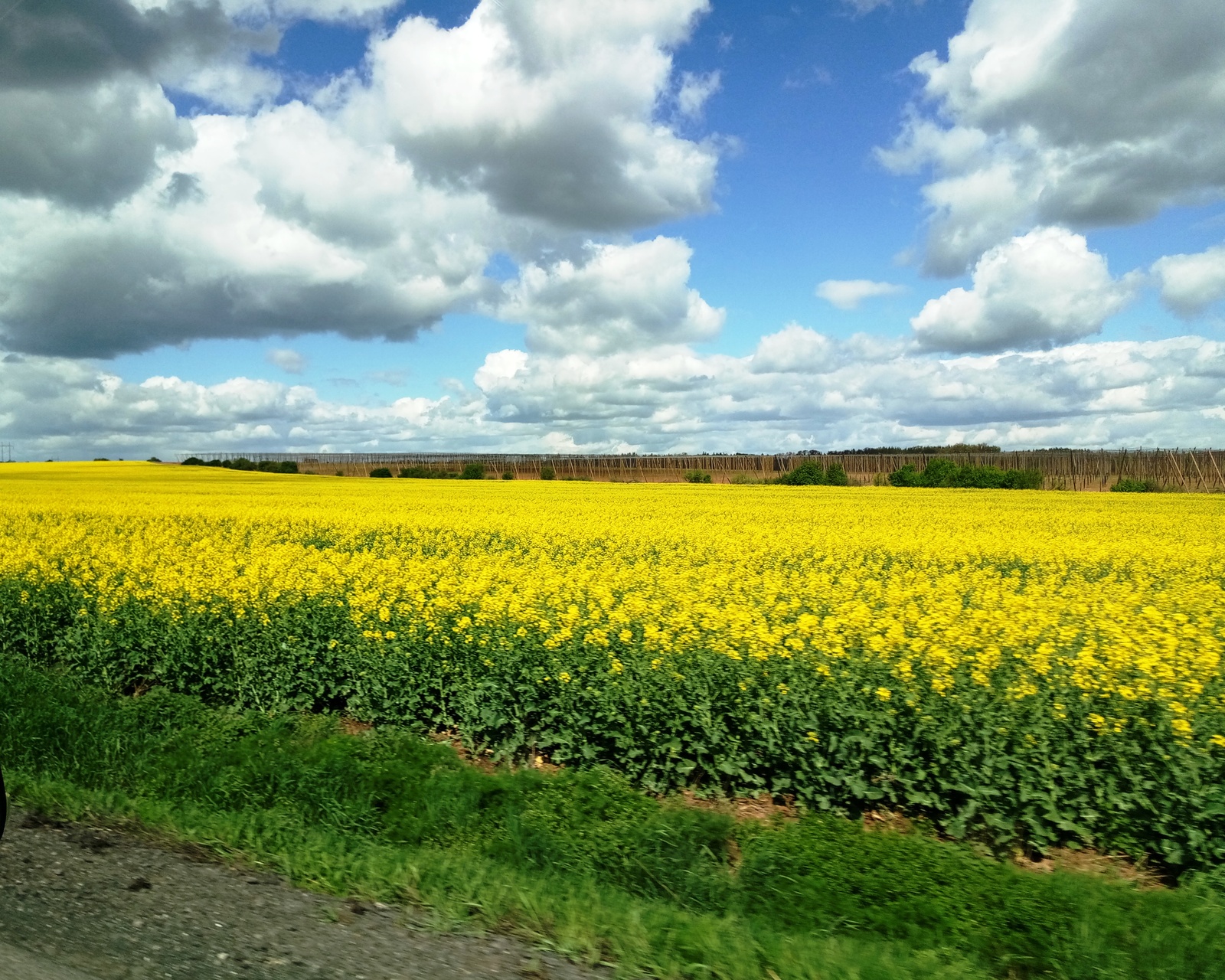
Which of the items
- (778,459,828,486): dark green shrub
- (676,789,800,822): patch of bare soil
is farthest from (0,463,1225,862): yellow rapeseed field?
(778,459,828,486): dark green shrub

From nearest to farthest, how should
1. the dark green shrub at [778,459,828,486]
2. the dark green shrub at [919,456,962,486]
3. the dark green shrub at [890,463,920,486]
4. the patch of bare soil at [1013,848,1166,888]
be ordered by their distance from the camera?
the patch of bare soil at [1013,848,1166,888]
the dark green shrub at [919,456,962,486]
the dark green shrub at [890,463,920,486]
the dark green shrub at [778,459,828,486]

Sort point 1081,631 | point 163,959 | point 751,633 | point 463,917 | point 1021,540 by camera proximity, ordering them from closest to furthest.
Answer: point 163,959, point 463,917, point 751,633, point 1081,631, point 1021,540

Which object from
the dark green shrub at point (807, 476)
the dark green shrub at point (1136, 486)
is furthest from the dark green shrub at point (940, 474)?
the dark green shrub at point (1136, 486)

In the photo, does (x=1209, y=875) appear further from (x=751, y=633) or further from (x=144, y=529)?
(x=144, y=529)

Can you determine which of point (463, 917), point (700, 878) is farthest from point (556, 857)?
point (463, 917)

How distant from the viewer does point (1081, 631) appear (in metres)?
8.30

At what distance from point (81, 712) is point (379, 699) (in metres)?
2.51

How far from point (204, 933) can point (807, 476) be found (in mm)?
60353

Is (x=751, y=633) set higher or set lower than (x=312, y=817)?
higher

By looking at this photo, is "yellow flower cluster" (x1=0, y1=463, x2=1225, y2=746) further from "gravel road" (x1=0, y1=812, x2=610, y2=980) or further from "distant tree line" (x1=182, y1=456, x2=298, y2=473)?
"distant tree line" (x1=182, y1=456, x2=298, y2=473)

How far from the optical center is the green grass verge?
404cm

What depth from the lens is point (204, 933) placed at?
4059 mm

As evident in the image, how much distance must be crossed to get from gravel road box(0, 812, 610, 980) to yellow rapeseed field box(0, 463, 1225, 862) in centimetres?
294

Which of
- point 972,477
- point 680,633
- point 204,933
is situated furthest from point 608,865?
point 972,477
